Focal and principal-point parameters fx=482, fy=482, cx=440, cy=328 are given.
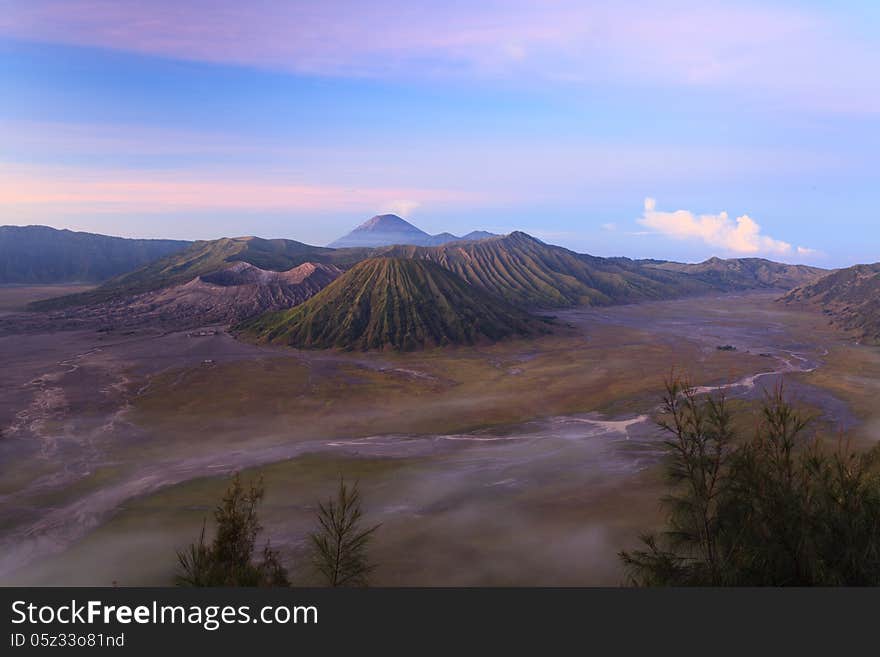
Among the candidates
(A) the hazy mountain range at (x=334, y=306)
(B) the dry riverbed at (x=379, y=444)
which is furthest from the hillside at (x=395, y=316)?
(B) the dry riverbed at (x=379, y=444)

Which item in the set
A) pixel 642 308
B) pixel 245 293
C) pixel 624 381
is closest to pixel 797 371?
pixel 624 381

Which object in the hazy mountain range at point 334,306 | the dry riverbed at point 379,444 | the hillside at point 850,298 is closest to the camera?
the dry riverbed at point 379,444

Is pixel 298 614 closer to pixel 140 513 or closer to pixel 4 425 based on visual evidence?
pixel 140 513

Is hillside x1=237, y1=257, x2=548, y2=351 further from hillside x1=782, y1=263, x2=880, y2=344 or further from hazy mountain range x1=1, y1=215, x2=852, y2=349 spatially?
hillside x1=782, y1=263, x2=880, y2=344

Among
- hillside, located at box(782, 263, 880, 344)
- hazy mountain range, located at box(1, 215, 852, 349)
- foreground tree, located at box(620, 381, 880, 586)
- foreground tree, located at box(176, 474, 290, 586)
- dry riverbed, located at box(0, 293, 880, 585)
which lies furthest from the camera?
hillside, located at box(782, 263, 880, 344)

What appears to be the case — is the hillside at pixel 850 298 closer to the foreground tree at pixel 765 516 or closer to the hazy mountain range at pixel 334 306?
the hazy mountain range at pixel 334 306

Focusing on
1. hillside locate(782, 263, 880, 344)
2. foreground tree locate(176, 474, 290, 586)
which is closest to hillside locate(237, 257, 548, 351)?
hillside locate(782, 263, 880, 344)

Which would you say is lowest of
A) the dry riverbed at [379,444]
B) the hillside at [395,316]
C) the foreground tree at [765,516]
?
the dry riverbed at [379,444]

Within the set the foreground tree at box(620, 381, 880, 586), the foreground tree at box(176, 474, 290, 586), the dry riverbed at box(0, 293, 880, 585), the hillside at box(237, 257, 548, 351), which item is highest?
the hillside at box(237, 257, 548, 351)
